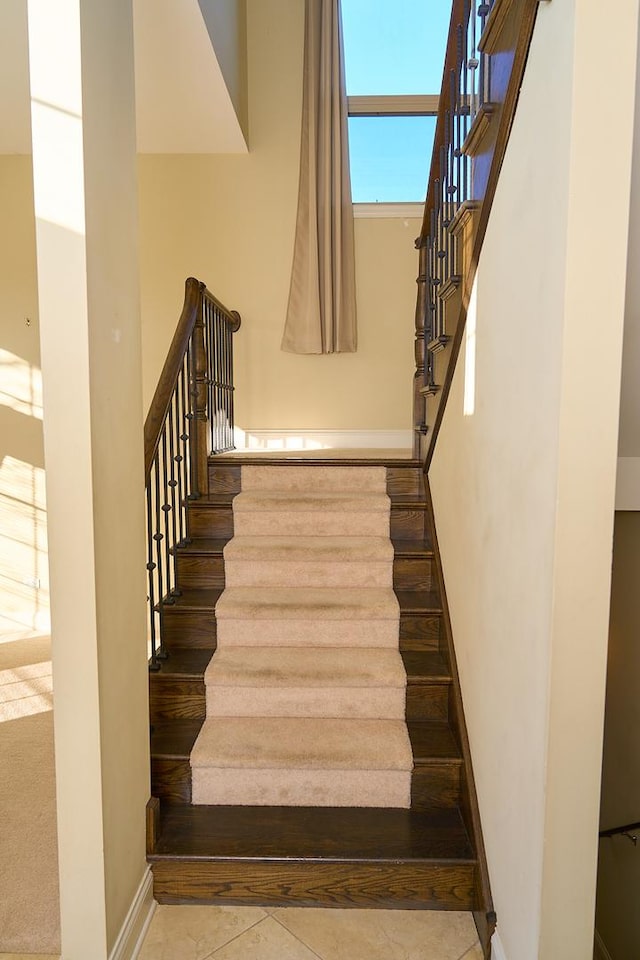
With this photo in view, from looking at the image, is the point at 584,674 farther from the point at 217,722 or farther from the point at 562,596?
the point at 217,722

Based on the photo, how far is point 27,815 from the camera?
2.58m

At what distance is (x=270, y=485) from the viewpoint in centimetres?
345

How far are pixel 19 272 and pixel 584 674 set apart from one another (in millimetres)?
4743

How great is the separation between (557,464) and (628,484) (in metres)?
1.16

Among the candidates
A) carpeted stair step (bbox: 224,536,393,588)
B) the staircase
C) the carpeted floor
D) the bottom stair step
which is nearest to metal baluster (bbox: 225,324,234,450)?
the staircase

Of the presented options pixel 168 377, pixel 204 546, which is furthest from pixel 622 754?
pixel 168 377

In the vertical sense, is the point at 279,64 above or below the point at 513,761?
above

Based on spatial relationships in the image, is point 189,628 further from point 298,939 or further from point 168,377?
point 298,939

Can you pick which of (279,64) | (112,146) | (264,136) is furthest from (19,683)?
(279,64)

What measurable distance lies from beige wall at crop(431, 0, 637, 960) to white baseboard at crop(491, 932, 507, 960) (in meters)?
0.04

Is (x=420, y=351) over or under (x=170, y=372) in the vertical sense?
over

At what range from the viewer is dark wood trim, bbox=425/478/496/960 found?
1.90m

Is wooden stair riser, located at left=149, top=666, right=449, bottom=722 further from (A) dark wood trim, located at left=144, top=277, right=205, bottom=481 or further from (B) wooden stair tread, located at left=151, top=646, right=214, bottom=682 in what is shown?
(A) dark wood trim, located at left=144, top=277, right=205, bottom=481

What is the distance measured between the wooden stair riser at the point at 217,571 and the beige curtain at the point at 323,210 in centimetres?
216
